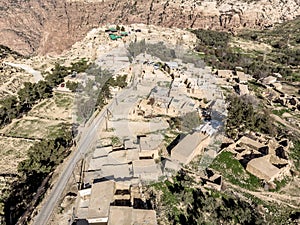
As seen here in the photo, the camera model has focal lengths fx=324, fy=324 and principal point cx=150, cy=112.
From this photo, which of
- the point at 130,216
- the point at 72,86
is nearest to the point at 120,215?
the point at 130,216

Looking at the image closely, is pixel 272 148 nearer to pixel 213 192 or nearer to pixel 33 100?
pixel 213 192

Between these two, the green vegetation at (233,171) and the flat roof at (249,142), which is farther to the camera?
the flat roof at (249,142)

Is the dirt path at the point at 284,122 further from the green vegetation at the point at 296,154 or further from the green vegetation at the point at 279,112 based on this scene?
the green vegetation at the point at 296,154

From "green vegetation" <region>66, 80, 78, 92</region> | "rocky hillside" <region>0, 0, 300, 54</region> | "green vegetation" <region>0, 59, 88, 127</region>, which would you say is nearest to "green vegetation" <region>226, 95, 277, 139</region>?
"green vegetation" <region>66, 80, 78, 92</region>

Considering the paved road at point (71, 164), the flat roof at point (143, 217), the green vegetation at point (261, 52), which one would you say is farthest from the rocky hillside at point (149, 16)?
the flat roof at point (143, 217)

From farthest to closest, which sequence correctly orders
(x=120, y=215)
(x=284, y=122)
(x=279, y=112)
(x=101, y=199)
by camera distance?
(x=279, y=112)
(x=284, y=122)
(x=101, y=199)
(x=120, y=215)

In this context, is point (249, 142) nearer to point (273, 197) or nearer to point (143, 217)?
point (273, 197)

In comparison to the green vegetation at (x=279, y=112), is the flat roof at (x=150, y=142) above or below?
below
